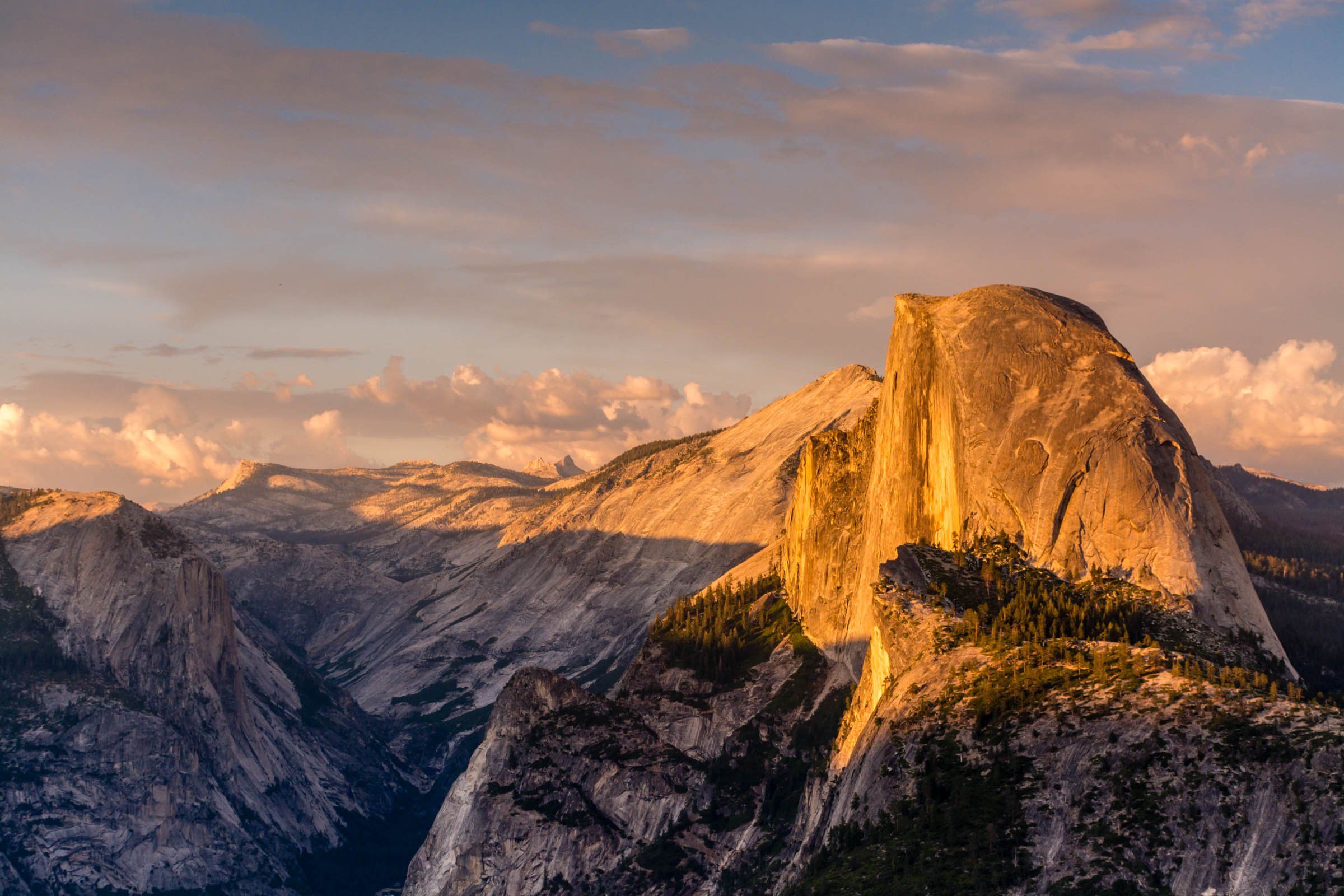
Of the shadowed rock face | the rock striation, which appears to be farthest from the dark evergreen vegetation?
the shadowed rock face

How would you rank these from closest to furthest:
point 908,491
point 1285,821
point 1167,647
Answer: point 1285,821, point 1167,647, point 908,491

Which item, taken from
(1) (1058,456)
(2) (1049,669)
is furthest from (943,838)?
(1) (1058,456)

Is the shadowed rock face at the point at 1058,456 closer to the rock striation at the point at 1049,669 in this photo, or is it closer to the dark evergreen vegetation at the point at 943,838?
the rock striation at the point at 1049,669

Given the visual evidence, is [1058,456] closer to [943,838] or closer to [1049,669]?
[1049,669]

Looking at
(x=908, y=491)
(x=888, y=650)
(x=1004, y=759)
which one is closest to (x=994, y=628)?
(x=888, y=650)

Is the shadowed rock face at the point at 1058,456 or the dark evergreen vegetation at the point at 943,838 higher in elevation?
the shadowed rock face at the point at 1058,456

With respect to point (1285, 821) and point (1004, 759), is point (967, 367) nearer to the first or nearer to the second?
point (1004, 759)

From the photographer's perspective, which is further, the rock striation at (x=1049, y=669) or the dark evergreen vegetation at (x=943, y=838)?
the dark evergreen vegetation at (x=943, y=838)

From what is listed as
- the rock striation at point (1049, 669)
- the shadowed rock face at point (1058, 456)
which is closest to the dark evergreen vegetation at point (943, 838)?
the rock striation at point (1049, 669)
